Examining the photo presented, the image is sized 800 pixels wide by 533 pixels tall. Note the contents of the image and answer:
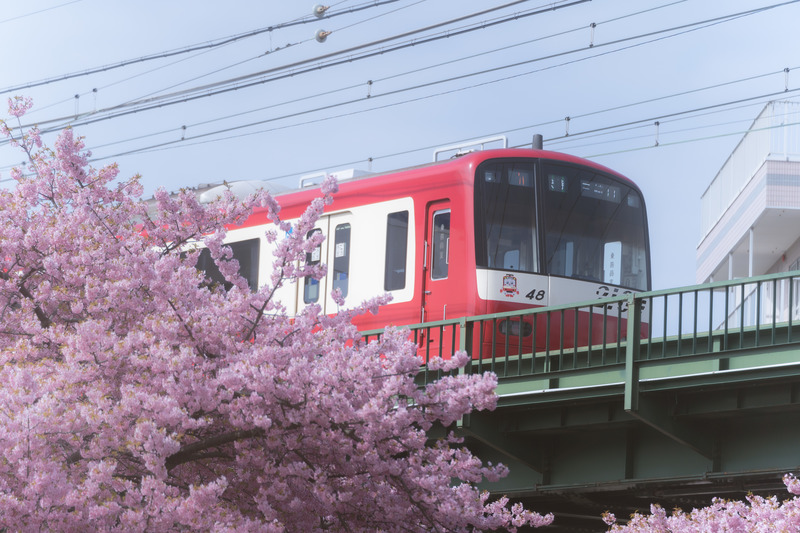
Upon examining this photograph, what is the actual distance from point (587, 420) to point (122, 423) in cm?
705

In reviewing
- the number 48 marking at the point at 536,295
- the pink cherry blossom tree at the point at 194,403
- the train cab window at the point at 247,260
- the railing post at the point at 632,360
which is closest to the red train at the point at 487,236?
the number 48 marking at the point at 536,295

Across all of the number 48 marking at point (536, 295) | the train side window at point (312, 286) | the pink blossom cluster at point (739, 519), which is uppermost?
the train side window at point (312, 286)

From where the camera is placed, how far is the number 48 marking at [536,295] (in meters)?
16.8

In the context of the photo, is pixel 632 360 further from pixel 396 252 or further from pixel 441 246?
pixel 396 252

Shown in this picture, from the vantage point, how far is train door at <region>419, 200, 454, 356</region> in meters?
16.9

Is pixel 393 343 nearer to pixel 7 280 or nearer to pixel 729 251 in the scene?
pixel 7 280

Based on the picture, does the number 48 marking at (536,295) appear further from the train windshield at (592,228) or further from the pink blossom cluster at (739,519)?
the pink blossom cluster at (739,519)

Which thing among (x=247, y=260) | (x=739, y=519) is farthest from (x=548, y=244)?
(x=739, y=519)

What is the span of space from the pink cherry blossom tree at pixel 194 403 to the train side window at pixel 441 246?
517 cm

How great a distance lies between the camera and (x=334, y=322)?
1182 cm

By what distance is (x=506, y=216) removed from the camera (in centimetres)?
1700

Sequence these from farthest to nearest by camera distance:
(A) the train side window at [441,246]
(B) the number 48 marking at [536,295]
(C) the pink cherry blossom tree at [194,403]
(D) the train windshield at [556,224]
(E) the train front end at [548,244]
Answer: (A) the train side window at [441,246] → (D) the train windshield at [556,224] → (B) the number 48 marking at [536,295] → (E) the train front end at [548,244] → (C) the pink cherry blossom tree at [194,403]

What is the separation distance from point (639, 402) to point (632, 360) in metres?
0.48

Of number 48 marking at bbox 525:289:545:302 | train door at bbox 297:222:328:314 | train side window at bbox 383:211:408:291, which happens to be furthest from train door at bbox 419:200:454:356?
train door at bbox 297:222:328:314
